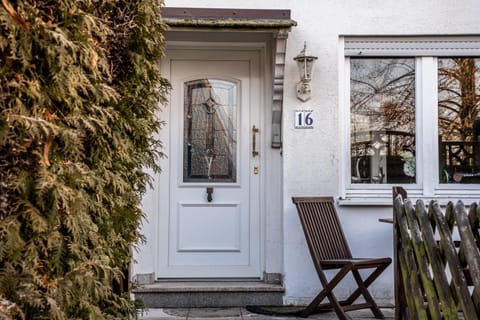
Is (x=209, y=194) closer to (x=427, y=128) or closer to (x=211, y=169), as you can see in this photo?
(x=211, y=169)

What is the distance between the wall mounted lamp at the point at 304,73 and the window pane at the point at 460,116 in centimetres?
127

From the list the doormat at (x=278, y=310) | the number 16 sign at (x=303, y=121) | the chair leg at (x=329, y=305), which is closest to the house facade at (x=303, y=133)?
the number 16 sign at (x=303, y=121)

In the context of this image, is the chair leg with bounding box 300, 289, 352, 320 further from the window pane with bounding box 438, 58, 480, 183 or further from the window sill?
the window pane with bounding box 438, 58, 480, 183

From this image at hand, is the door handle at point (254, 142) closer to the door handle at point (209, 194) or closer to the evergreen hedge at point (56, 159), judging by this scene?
the door handle at point (209, 194)

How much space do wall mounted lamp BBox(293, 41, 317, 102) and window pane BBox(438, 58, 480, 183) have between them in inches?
50.0

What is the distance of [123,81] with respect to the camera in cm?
239

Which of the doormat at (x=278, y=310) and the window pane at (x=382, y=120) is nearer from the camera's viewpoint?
the doormat at (x=278, y=310)

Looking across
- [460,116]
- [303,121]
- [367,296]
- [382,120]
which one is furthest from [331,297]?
[460,116]

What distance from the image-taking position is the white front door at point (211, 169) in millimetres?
4793

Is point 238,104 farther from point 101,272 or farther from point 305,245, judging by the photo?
point 101,272

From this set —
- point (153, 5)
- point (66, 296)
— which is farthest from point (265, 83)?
point (66, 296)

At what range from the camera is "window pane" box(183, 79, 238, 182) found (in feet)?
15.9

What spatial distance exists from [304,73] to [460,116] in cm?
157

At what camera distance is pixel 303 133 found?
4645mm
